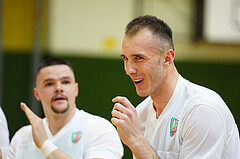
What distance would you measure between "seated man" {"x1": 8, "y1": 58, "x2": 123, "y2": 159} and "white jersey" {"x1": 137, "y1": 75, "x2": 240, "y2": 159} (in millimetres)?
834

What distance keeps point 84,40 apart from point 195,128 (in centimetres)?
758

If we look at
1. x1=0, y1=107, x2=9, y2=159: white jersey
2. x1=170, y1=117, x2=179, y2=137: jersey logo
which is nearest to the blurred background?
x1=0, y1=107, x2=9, y2=159: white jersey

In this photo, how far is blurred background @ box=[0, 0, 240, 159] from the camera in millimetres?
9742

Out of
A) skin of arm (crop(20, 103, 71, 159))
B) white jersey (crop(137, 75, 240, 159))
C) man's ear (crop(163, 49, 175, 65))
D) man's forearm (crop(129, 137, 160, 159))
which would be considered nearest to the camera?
white jersey (crop(137, 75, 240, 159))

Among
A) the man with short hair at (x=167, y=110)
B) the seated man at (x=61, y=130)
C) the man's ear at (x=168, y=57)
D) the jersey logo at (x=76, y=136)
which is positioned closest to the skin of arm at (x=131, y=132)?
the man with short hair at (x=167, y=110)

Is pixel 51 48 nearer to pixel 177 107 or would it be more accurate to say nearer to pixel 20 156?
pixel 20 156

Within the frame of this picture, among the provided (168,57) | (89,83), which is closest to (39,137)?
(168,57)

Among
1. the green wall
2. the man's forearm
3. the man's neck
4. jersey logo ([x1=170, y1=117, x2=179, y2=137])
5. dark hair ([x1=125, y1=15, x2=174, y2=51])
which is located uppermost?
dark hair ([x1=125, y1=15, x2=174, y2=51])

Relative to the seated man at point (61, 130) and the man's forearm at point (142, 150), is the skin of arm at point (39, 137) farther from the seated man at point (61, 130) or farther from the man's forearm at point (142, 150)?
the man's forearm at point (142, 150)

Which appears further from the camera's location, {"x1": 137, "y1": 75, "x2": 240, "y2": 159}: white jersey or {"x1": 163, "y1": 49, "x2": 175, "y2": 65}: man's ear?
{"x1": 163, "y1": 49, "x2": 175, "y2": 65}: man's ear

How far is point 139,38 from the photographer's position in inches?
116

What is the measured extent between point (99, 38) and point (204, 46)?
3041 millimetres

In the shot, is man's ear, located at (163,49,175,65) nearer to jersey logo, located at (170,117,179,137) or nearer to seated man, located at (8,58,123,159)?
jersey logo, located at (170,117,179,137)

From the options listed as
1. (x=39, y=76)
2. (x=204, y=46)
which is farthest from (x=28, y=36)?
(x=39, y=76)
